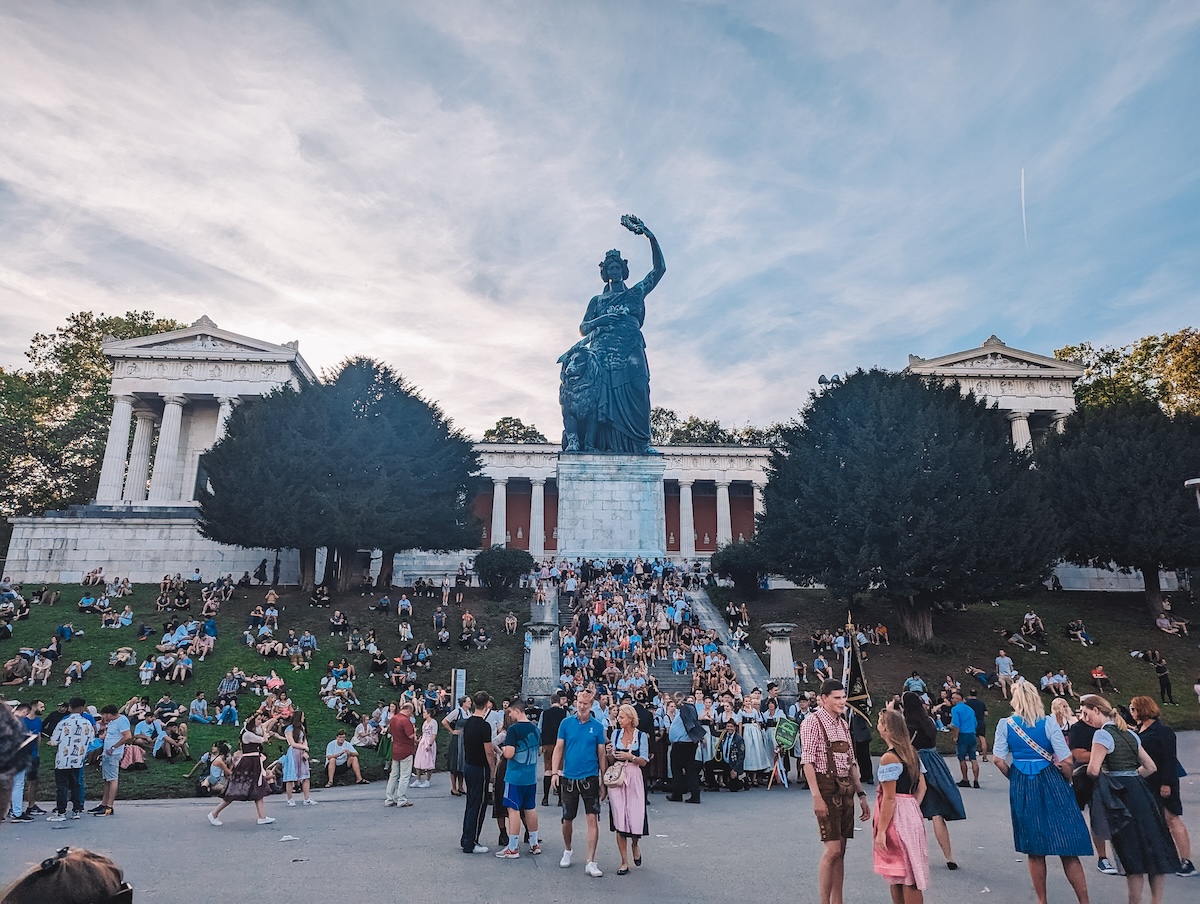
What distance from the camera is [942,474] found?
94.2 ft

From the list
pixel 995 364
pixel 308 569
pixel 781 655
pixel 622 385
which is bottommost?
pixel 781 655

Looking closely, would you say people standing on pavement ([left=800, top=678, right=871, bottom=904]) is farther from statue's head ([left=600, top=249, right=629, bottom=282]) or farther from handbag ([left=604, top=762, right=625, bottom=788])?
statue's head ([left=600, top=249, right=629, bottom=282])

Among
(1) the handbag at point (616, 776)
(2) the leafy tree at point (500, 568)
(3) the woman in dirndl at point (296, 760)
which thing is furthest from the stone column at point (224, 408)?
(1) the handbag at point (616, 776)

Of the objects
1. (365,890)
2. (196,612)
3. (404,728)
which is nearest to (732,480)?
(196,612)

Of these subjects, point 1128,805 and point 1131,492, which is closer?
point 1128,805

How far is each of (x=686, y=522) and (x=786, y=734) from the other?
4496cm

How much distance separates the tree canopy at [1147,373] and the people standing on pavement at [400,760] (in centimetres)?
4115

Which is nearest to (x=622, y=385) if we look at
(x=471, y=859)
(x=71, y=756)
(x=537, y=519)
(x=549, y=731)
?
(x=549, y=731)

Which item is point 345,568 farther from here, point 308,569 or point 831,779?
point 831,779

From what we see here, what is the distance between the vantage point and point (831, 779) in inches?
246

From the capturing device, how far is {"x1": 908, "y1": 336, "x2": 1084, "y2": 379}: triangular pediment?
188ft

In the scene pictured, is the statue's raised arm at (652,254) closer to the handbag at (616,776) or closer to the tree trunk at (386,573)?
the tree trunk at (386,573)

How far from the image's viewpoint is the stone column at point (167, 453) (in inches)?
2031

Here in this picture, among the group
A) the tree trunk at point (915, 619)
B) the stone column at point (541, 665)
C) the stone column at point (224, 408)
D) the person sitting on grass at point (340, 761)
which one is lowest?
the person sitting on grass at point (340, 761)
